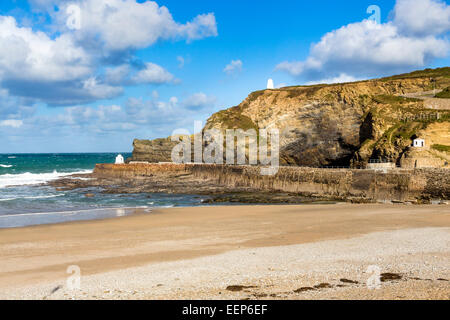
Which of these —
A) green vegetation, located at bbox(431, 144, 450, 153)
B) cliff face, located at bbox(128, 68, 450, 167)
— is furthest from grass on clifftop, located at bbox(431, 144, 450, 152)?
cliff face, located at bbox(128, 68, 450, 167)

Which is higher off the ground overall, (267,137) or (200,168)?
(267,137)

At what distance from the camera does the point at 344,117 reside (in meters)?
→ 57.2

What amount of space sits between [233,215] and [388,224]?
992cm

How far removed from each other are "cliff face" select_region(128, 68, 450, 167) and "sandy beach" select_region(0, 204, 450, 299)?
29.6 meters

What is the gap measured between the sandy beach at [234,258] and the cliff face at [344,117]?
97.2 feet

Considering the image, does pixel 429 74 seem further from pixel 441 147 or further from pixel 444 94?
pixel 441 147

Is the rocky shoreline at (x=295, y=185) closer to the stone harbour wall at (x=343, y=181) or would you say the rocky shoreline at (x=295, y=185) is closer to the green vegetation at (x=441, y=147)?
the stone harbour wall at (x=343, y=181)

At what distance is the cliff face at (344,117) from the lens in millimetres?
48375

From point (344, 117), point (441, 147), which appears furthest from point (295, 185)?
point (344, 117)

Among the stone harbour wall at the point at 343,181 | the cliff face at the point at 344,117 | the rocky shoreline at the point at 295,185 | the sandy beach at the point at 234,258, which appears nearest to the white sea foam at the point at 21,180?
the rocky shoreline at the point at 295,185
